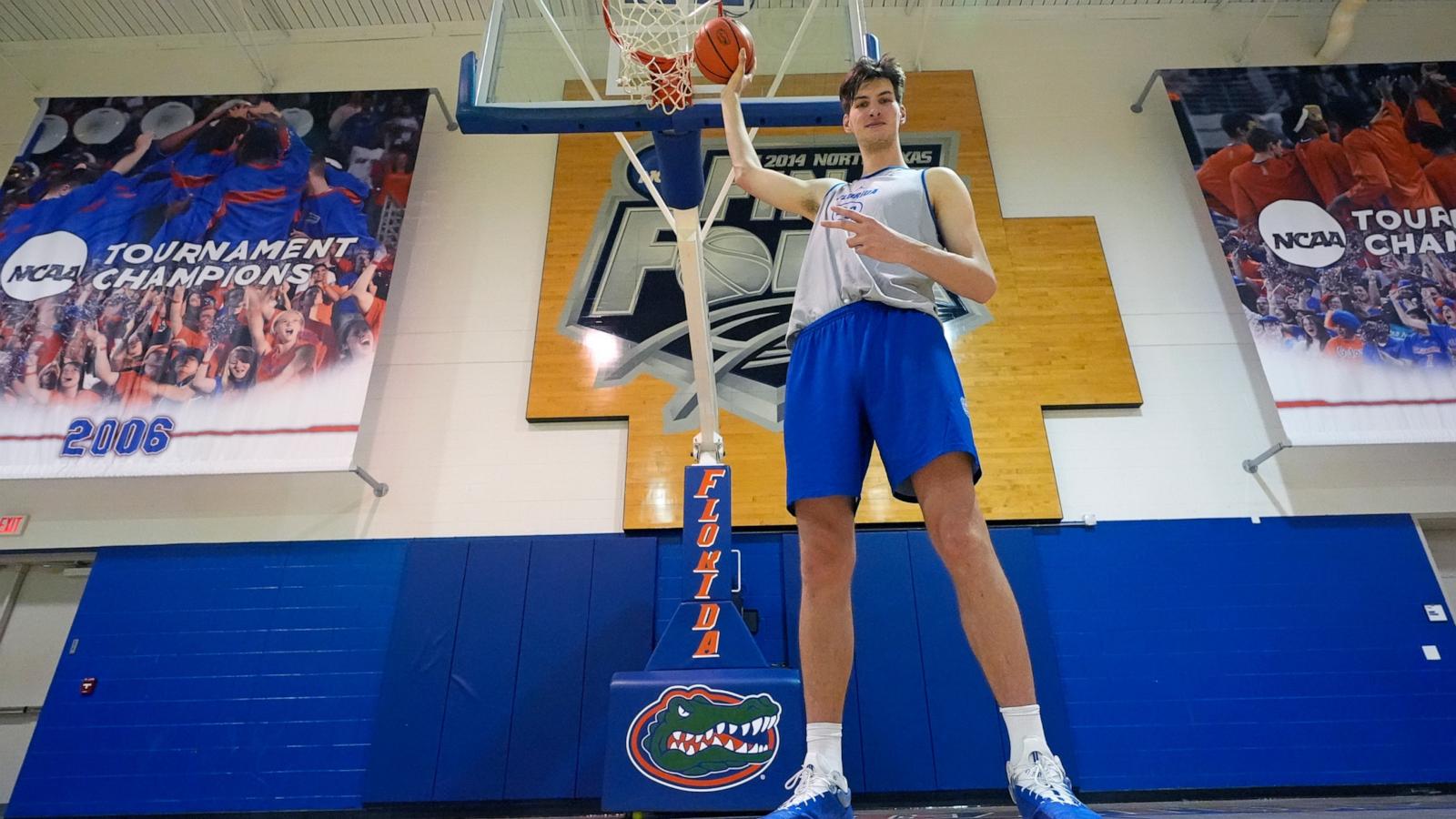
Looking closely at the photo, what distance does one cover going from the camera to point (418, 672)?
482 cm

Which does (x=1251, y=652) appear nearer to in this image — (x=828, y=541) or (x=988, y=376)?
(x=988, y=376)

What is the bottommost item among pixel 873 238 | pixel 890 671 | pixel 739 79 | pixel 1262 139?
pixel 890 671

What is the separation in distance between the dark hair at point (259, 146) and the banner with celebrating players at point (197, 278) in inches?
0.4

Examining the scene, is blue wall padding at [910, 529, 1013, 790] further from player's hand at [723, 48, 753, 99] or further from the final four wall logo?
player's hand at [723, 48, 753, 99]

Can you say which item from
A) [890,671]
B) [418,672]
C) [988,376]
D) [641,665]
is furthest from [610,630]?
[988,376]

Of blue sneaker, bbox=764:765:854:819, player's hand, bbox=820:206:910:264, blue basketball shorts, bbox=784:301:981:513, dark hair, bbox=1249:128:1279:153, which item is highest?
→ dark hair, bbox=1249:128:1279:153

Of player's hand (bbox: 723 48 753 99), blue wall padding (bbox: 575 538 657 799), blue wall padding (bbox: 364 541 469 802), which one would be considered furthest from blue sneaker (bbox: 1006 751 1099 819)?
blue wall padding (bbox: 364 541 469 802)

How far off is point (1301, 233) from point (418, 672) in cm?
671

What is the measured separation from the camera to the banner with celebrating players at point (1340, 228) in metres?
5.12

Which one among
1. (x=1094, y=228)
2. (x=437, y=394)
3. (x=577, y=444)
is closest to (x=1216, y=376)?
(x=1094, y=228)

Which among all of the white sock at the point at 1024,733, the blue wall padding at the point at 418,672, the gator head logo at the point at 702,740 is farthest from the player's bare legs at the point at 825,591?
the blue wall padding at the point at 418,672

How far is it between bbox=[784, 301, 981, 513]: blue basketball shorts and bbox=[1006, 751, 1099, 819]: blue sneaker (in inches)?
21.5

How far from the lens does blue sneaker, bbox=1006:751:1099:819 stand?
1.35 m

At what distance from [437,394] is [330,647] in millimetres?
1857
